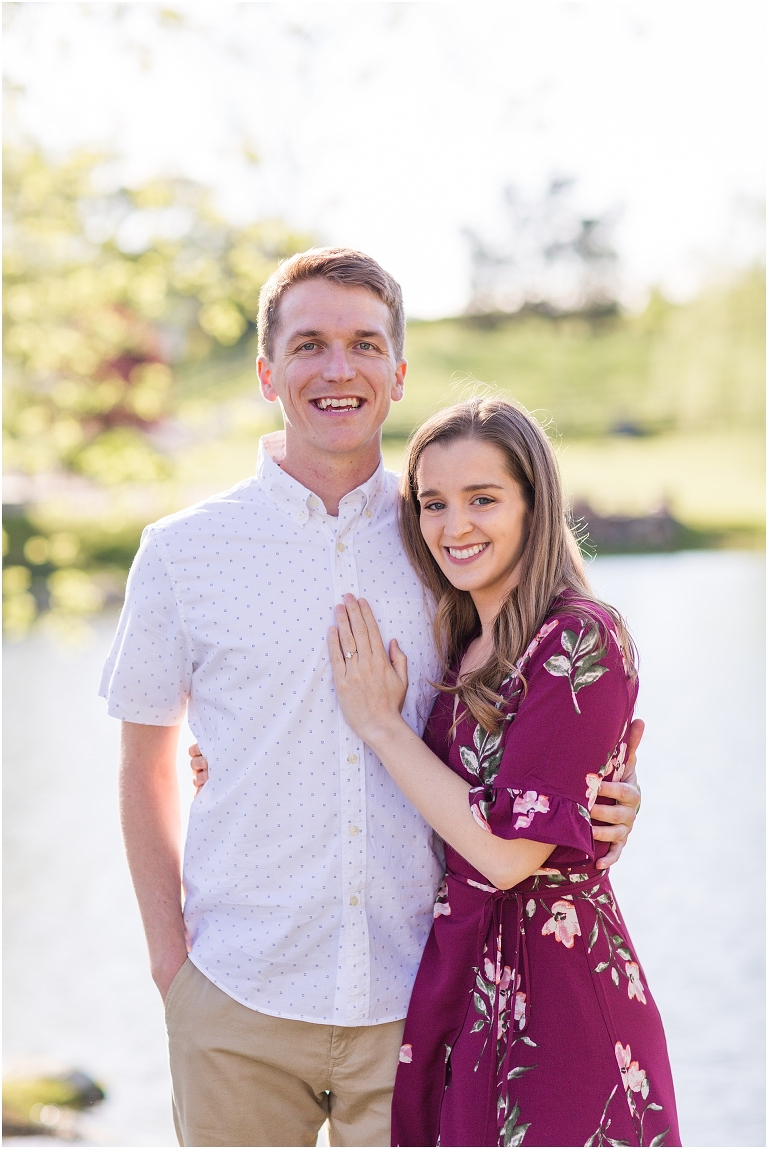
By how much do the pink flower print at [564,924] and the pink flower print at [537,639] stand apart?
1.27 feet

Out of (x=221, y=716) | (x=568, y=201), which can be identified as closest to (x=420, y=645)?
Result: (x=221, y=716)

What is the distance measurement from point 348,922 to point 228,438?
6177 mm

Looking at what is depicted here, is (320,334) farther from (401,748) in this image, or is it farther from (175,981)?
(175,981)

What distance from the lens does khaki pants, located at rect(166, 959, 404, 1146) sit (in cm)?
192

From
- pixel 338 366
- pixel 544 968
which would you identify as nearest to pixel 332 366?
pixel 338 366

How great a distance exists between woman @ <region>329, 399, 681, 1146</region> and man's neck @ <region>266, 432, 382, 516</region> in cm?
12

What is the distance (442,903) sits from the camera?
1.96 metres

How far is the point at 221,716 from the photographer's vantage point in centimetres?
196

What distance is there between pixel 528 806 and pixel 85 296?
4.81 m

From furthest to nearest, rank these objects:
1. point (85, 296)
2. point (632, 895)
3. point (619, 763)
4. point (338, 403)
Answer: point (632, 895) → point (85, 296) → point (338, 403) → point (619, 763)

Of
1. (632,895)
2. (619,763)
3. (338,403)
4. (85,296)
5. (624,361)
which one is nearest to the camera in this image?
(619,763)

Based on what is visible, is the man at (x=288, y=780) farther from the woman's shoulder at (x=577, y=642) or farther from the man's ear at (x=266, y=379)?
the woman's shoulder at (x=577, y=642)

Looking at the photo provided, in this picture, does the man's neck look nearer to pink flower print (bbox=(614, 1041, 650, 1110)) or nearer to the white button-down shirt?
the white button-down shirt

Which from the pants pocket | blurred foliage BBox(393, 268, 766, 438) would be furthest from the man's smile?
blurred foliage BBox(393, 268, 766, 438)
